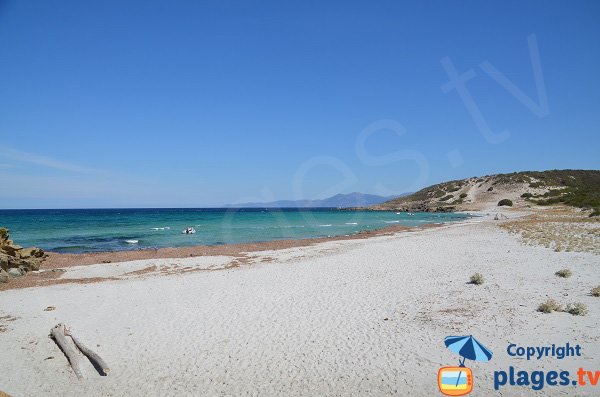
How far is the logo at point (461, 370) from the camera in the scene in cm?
590

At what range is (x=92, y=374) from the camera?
697cm

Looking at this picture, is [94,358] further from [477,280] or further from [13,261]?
[13,261]

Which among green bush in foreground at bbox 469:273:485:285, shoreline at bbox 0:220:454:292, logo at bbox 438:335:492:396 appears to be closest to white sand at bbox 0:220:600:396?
logo at bbox 438:335:492:396

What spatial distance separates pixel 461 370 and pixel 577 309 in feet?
13.8

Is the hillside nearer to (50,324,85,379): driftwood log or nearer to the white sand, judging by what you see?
the white sand

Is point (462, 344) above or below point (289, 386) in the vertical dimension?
above

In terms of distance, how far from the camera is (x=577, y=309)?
8391 mm

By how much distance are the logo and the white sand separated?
0.51 feet

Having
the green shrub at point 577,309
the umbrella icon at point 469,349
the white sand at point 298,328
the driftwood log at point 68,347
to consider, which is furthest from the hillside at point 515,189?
the driftwood log at point 68,347

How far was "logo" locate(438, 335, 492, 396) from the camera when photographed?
5.90 m

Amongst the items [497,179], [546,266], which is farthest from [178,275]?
[497,179]

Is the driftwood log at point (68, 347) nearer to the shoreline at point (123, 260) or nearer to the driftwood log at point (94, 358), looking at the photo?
the driftwood log at point (94, 358)

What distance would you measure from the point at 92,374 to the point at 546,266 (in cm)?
1512

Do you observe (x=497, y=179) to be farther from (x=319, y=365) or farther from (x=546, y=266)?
(x=319, y=365)
